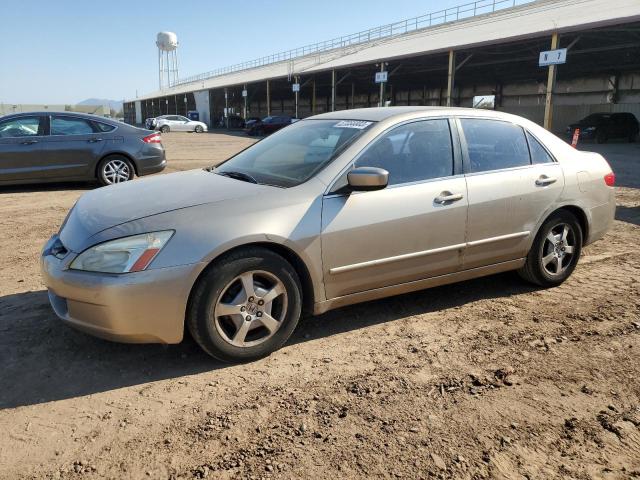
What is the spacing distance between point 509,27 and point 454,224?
26.0 m

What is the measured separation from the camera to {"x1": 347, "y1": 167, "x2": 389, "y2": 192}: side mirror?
11.3ft

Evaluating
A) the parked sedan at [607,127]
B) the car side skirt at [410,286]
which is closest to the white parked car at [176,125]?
the parked sedan at [607,127]

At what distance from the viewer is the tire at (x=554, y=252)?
14.9 feet

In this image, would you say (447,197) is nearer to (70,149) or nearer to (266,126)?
(70,149)

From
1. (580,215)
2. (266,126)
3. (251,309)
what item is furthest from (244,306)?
(266,126)

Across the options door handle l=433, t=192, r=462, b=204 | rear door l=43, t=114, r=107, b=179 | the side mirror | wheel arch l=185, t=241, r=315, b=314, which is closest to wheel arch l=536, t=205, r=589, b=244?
door handle l=433, t=192, r=462, b=204

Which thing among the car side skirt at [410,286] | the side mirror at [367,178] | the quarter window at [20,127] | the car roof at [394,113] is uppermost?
the car roof at [394,113]

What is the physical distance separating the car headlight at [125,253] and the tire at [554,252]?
313cm

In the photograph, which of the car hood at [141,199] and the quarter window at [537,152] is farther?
the quarter window at [537,152]

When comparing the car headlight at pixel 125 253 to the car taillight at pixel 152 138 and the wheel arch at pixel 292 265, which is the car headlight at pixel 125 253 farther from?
the car taillight at pixel 152 138

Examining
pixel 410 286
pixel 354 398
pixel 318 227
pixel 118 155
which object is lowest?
pixel 354 398

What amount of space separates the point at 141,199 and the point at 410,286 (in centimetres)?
202

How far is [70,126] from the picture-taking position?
31.0 feet

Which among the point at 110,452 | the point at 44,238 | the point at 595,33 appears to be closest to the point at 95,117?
the point at 44,238
